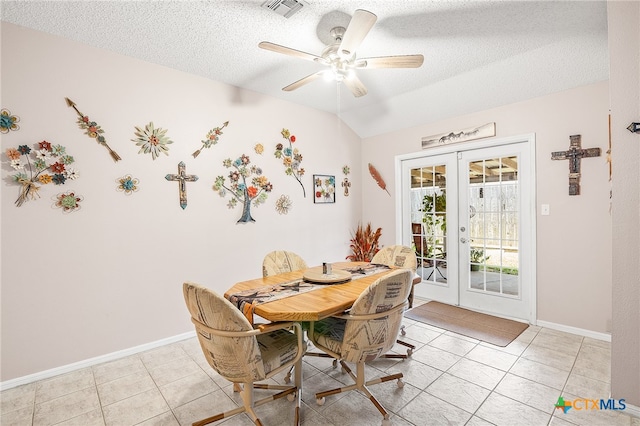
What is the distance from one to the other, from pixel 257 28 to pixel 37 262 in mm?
2456

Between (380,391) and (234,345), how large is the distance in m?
1.18

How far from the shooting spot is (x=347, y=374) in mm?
2285

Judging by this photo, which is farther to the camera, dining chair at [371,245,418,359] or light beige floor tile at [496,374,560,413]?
dining chair at [371,245,418,359]

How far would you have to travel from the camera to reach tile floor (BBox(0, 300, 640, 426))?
5.93 feet

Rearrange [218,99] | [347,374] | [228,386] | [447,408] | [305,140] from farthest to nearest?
1. [305,140]
2. [218,99]
3. [347,374]
4. [228,386]
5. [447,408]

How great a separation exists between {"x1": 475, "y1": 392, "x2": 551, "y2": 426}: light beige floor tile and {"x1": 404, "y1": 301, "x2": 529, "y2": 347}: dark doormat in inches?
36.0

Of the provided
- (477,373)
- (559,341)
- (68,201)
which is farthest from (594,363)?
(68,201)

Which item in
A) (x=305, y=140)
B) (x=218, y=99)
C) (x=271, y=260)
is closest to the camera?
(x=271, y=260)

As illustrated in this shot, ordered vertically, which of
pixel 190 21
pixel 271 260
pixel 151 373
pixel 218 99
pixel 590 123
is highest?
pixel 190 21

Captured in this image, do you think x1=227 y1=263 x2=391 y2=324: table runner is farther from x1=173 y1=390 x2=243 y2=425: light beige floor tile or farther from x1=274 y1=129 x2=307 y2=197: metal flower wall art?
x1=274 y1=129 x2=307 y2=197: metal flower wall art

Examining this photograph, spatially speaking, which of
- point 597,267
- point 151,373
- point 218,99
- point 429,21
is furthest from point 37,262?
point 597,267

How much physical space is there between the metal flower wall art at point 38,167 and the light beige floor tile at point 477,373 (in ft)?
11.2

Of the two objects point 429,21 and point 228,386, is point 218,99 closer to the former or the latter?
point 429,21

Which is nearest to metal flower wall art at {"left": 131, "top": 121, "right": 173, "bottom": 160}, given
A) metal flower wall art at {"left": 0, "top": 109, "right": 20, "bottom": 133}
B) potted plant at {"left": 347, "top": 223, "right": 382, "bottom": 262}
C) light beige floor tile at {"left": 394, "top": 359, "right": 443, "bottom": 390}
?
metal flower wall art at {"left": 0, "top": 109, "right": 20, "bottom": 133}
